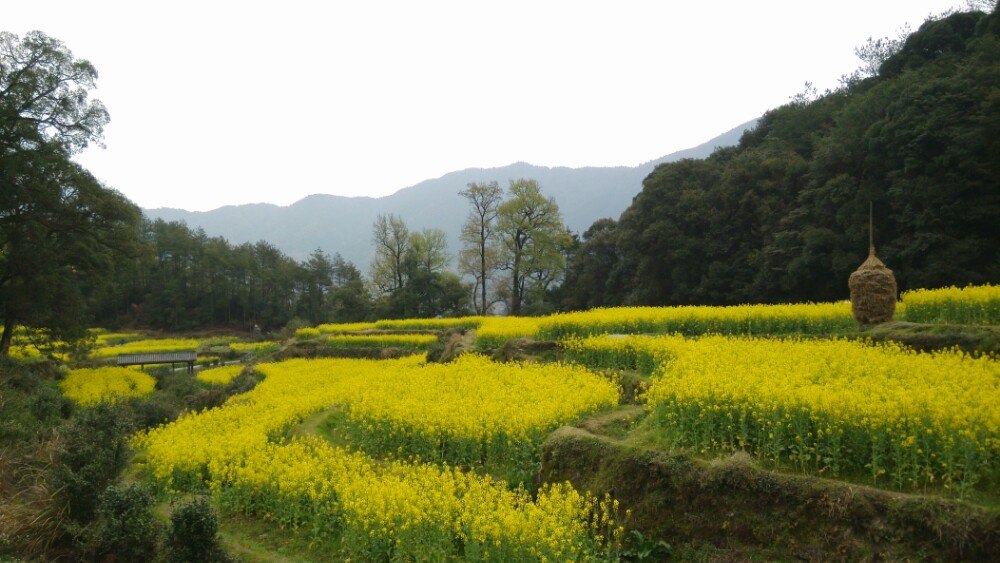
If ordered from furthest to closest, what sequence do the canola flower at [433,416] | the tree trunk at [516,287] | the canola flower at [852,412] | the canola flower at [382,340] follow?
the tree trunk at [516,287] → the canola flower at [382,340] → the canola flower at [433,416] → the canola flower at [852,412]

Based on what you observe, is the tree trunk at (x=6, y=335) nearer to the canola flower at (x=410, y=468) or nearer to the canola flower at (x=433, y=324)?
the canola flower at (x=410, y=468)

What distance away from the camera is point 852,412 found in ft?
19.5

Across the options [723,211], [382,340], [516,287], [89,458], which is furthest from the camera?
[516,287]

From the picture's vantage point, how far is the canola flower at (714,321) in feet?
44.2

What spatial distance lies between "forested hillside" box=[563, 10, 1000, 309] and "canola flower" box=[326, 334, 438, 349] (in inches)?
605

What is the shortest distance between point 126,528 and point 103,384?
A: 61.7ft

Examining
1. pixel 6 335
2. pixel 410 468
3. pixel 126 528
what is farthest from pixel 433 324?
pixel 126 528

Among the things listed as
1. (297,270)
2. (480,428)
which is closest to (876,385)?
(480,428)

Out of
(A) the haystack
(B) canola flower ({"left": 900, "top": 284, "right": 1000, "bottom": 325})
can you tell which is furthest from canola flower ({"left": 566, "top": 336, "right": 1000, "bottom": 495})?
(B) canola flower ({"left": 900, "top": 284, "right": 1000, "bottom": 325})

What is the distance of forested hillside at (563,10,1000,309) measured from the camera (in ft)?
67.5

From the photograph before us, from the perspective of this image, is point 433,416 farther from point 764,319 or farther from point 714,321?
point 764,319

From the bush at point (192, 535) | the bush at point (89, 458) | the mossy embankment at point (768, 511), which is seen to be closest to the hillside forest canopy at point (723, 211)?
the mossy embankment at point (768, 511)

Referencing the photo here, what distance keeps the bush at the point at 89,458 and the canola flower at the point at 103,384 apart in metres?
12.1

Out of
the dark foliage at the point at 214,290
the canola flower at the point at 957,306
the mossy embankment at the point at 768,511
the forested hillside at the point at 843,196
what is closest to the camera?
the mossy embankment at the point at 768,511
